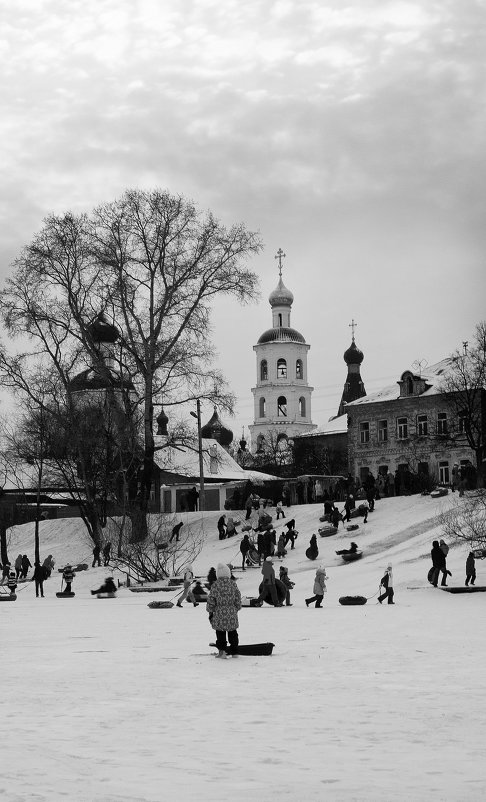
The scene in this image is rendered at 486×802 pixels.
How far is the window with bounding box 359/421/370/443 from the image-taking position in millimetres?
74938

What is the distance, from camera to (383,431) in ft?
243

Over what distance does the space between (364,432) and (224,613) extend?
191ft

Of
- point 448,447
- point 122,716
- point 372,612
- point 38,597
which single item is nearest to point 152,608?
point 372,612

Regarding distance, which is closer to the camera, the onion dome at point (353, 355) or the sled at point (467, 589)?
the sled at point (467, 589)

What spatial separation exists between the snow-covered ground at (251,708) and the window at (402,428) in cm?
4585

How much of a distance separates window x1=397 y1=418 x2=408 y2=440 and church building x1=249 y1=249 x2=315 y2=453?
7224 centimetres

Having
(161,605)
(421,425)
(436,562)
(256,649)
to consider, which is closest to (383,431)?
(421,425)

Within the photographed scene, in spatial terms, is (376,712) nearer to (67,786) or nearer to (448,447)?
(67,786)

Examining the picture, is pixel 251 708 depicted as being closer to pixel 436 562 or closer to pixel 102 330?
pixel 436 562

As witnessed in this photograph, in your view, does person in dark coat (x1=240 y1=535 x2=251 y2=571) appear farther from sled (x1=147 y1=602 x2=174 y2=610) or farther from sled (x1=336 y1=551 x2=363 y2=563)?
sled (x1=147 y1=602 x2=174 y2=610)

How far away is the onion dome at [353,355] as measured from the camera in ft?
470

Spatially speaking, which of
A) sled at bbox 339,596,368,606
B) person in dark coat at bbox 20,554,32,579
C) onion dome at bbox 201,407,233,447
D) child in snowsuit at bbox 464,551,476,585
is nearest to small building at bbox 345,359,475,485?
person in dark coat at bbox 20,554,32,579

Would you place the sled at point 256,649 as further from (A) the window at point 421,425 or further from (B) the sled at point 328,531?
(A) the window at point 421,425

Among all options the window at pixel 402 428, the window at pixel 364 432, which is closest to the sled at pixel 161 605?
the window at pixel 402 428
